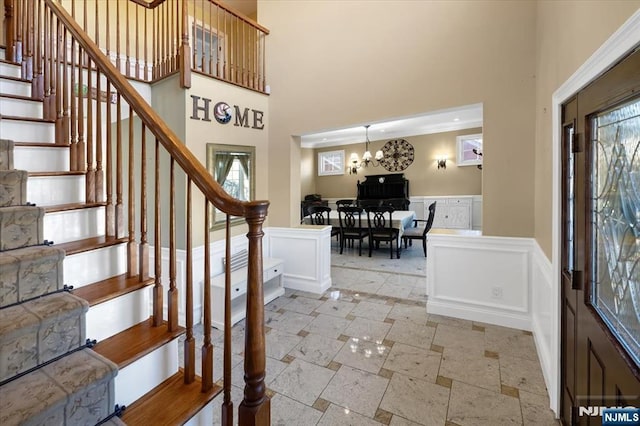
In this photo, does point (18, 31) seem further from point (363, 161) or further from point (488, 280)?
point (363, 161)

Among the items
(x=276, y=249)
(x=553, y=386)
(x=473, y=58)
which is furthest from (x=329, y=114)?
(x=553, y=386)

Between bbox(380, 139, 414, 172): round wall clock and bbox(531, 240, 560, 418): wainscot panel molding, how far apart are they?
6132 millimetres

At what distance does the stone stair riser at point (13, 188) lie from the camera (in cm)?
151

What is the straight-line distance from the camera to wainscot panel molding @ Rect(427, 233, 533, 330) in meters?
2.80

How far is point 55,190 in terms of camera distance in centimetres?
178

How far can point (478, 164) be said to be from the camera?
24.6ft

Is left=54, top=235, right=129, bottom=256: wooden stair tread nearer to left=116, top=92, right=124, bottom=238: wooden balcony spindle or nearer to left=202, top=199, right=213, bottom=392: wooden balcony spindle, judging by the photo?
left=116, top=92, right=124, bottom=238: wooden balcony spindle

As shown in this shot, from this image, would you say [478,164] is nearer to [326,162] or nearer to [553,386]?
[326,162]

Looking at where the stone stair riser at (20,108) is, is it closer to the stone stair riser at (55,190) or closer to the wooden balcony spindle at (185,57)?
the stone stair riser at (55,190)

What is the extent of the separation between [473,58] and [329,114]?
166 cm


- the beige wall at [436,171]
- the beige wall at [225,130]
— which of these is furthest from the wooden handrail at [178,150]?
the beige wall at [436,171]

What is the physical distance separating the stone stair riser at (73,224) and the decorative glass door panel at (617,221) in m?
2.58

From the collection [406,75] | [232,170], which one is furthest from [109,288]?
[406,75]

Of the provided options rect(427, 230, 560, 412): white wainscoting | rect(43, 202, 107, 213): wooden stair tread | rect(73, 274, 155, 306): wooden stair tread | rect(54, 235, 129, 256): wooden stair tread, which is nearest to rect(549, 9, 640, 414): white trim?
rect(427, 230, 560, 412): white wainscoting
